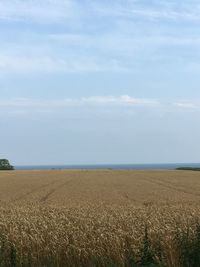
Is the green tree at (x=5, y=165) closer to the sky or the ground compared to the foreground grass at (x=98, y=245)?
closer to the sky

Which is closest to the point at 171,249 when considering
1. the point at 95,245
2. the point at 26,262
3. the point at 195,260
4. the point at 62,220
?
the point at 195,260

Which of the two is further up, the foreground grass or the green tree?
the green tree

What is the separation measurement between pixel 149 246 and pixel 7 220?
541cm

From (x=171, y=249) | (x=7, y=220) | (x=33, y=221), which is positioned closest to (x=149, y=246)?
(x=171, y=249)

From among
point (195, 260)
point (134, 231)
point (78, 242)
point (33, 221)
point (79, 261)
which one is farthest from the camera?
point (33, 221)

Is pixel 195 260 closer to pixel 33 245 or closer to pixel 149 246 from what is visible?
pixel 149 246

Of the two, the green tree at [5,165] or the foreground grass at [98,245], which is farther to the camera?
the green tree at [5,165]

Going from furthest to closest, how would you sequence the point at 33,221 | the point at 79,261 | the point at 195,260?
the point at 33,221, the point at 79,261, the point at 195,260

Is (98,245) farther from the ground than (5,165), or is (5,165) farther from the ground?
(5,165)

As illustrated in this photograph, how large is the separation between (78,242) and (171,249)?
7.29 feet

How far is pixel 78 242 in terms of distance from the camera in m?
11.6

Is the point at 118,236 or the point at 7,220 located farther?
the point at 7,220

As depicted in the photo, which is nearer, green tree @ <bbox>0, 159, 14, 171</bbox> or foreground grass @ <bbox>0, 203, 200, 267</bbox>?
foreground grass @ <bbox>0, 203, 200, 267</bbox>

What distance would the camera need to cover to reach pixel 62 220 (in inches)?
571
